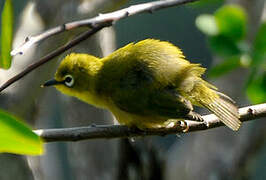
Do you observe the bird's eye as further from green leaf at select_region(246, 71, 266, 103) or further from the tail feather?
green leaf at select_region(246, 71, 266, 103)

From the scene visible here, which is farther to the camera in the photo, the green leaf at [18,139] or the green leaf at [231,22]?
the green leaf at [231,22]

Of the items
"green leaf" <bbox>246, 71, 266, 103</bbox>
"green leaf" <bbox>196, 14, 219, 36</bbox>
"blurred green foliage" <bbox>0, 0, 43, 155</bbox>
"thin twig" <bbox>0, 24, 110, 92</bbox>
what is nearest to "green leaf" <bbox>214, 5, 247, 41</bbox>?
"green leaf" <bbox>196, 14, 219, 36</bbox>

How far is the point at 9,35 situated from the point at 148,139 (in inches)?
115

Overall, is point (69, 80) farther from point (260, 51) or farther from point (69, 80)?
point (260, 51)

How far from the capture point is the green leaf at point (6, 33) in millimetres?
1273

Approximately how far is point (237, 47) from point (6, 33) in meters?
2.43

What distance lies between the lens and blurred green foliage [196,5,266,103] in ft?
10.8

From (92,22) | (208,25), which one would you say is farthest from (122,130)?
(208,25)

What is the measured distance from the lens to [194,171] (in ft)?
13.9

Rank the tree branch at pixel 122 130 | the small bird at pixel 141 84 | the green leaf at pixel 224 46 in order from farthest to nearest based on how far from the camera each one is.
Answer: the green leaf at pixel 224 46
the small bird at pixel 141 84
the tree branch at pixel 122 130

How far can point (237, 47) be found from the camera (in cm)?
351

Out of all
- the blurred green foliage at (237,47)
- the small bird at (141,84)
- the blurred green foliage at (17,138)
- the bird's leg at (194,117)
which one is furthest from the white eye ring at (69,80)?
the blurred green foliage at (17,138)

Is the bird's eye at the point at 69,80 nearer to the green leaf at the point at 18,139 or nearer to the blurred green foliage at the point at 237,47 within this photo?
the blurred green foliage at the point at 237,47

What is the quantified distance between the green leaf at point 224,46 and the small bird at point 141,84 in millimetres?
450
